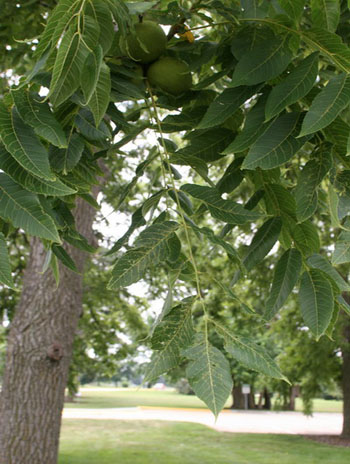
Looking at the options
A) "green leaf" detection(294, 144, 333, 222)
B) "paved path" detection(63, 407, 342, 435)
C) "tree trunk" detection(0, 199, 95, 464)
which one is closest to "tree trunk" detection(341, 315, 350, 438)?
"paved path" detection(63, 407, 342, 435)

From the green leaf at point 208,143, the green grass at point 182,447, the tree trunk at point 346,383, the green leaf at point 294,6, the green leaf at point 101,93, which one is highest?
the green leaf at point 294,6

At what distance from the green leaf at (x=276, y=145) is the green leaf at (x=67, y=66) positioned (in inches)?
15.3

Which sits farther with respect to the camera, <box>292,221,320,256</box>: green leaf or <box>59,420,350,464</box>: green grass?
<box>59,420,350,464</box>: green grass

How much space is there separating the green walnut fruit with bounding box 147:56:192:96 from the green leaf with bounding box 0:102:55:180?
45 cm

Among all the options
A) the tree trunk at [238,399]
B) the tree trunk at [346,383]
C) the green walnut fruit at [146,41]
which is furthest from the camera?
the tree trunk at [238,399]

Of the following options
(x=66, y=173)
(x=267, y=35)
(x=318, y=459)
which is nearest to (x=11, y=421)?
(x=66, y=173)

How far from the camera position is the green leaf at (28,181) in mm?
1024

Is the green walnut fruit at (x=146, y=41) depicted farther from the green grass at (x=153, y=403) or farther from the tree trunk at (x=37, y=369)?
the green grass at (x=153, y=403)

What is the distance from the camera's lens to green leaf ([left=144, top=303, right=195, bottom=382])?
39.9 inches

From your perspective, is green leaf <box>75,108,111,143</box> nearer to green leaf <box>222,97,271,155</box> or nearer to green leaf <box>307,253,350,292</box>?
green leaf <box>222,97,271,155</box>

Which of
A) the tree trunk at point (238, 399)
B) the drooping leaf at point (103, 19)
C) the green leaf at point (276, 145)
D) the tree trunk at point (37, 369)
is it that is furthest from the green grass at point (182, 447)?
the tree trunk at point (238, 399)

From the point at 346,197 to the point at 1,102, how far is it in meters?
0.82

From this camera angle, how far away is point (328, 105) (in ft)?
3.53

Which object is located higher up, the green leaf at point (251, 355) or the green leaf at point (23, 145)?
the green leaf at point (23, 145)
